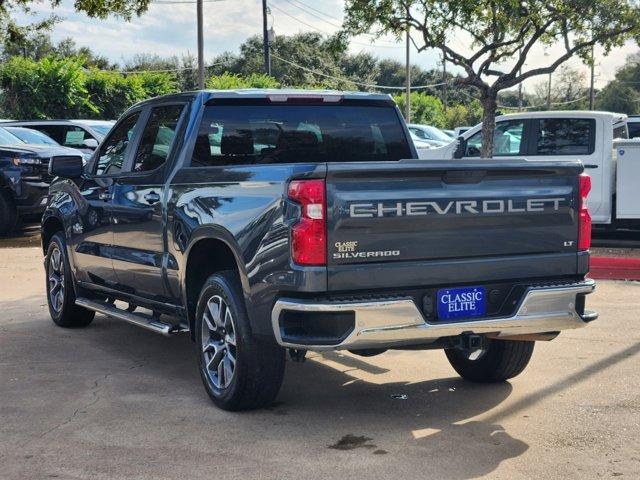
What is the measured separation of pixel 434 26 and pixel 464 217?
50.6ft

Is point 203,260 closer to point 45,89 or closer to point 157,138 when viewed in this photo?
point 157,138

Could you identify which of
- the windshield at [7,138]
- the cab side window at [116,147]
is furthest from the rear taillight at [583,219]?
the windshield at [7,138]

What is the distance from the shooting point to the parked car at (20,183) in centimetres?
1503

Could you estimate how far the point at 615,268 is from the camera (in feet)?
37.4

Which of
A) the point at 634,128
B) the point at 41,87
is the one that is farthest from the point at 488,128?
the point at 41,87

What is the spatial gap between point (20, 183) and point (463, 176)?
11.5 metres

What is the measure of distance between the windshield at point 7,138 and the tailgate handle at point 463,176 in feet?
40.9

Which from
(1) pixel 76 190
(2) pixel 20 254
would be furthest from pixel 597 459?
(2) pixel 20 254

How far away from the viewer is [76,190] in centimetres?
771

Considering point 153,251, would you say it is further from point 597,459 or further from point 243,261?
point 597,459

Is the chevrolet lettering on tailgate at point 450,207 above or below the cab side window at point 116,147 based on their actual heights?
below

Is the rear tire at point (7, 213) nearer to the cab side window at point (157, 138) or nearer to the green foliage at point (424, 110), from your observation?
the cab side window at point (157, 138)

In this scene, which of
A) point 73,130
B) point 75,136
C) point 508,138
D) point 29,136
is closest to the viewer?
point 508,138

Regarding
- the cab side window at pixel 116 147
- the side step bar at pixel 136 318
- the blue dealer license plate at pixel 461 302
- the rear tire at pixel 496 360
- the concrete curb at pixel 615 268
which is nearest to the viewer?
the blue dealer license plate at pixel 461 302
